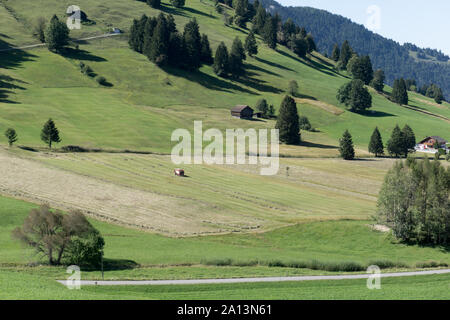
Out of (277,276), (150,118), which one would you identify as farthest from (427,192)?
(150,118)

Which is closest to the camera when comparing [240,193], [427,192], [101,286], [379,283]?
[101,286]

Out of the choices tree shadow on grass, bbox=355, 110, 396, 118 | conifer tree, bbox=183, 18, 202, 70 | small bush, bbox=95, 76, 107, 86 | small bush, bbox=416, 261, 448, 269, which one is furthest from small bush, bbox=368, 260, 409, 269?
conifer tree, bbox=183, 18, 202, 70

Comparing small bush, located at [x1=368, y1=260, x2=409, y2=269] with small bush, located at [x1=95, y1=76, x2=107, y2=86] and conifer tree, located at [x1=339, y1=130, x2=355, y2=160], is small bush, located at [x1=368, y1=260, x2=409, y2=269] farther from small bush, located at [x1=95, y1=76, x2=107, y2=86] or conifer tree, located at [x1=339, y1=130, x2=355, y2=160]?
small bush, located at [x1=95, y1=76, x2=107, y2=86]

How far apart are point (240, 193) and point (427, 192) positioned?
3079cm

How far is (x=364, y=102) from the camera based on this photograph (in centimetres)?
19112

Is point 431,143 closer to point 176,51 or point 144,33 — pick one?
point 176,51

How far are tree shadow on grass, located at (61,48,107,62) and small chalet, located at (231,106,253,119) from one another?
5731 cm

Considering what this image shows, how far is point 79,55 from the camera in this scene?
607ft

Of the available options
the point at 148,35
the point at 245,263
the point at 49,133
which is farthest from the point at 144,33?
the point at 245,263

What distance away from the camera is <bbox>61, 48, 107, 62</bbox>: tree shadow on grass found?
182663 mm

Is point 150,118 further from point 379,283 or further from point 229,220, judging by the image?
point 379,283

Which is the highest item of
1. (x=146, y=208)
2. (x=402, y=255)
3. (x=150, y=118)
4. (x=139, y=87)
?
(x=139, y=87)

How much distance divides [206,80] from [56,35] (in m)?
57.0

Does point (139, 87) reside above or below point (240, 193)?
above
